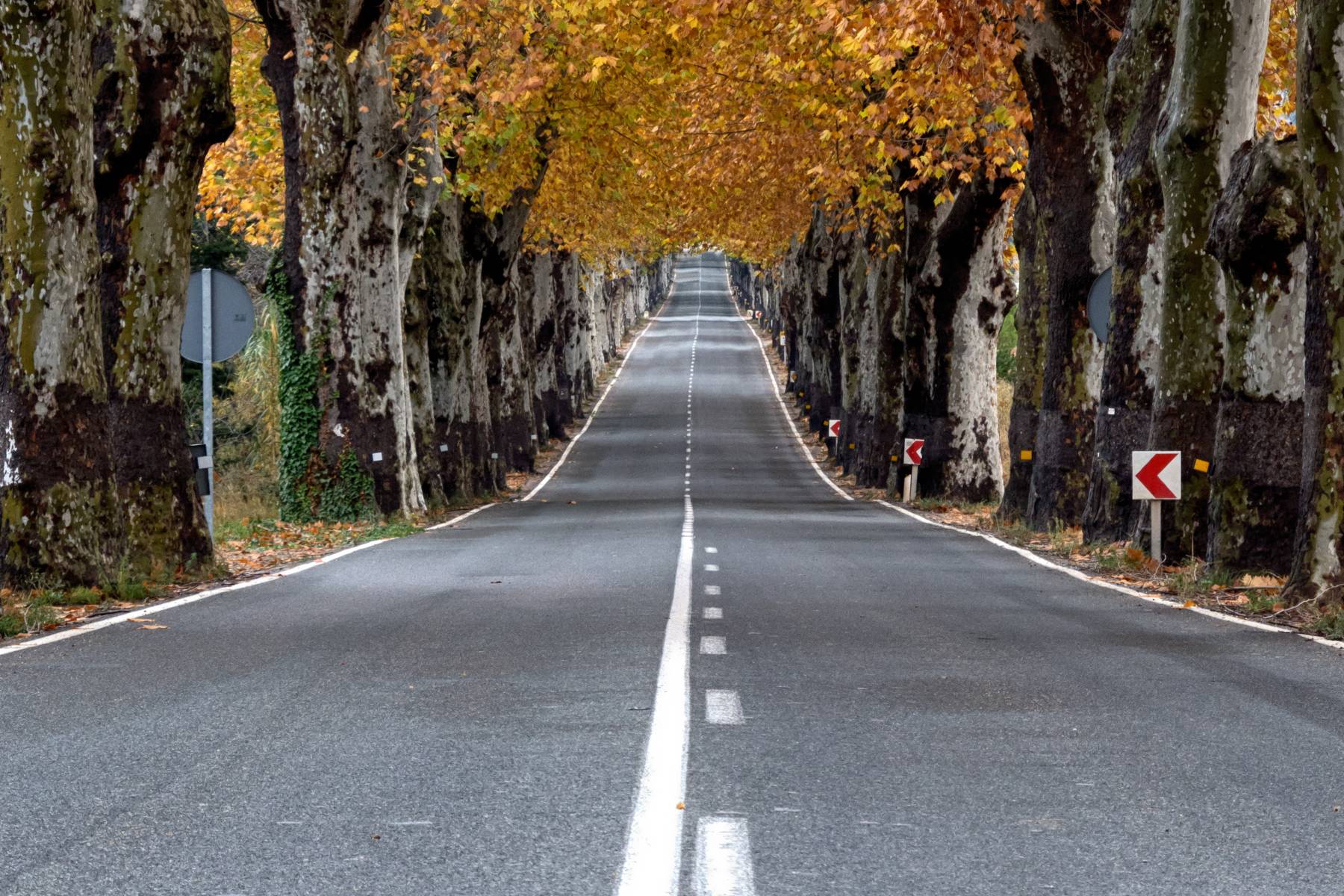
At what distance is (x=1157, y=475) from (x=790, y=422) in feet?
173

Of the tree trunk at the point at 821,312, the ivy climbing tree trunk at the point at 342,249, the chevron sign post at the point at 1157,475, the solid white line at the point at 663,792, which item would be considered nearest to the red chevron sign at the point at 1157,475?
the chevron sign post at the point at 1157,475

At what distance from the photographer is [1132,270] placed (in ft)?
63.1

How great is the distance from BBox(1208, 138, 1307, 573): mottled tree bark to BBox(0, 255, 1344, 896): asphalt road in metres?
1.57

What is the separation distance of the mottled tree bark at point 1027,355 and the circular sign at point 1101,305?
11.5 ft

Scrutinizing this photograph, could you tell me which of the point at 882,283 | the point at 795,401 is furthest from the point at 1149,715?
the point at 795,401

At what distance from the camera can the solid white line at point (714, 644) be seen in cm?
985

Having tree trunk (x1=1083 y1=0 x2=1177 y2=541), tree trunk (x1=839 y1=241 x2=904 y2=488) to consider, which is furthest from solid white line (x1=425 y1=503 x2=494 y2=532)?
tree trunk (x1=1083 y1=0 x2=1177 y2=541)

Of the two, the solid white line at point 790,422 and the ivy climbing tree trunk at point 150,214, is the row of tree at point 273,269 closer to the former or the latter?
the ivy climbing tree trunk at point 150,214

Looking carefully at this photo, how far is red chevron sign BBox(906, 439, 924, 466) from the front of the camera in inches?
1305

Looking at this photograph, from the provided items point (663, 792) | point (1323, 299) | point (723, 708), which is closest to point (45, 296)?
point (723, 708)

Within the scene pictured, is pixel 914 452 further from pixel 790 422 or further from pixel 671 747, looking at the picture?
pixel 790 422

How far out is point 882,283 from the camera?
37594 mm

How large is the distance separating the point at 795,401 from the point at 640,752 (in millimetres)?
→ 70029

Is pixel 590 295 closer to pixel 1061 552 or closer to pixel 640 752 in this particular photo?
pixel 1061 552
